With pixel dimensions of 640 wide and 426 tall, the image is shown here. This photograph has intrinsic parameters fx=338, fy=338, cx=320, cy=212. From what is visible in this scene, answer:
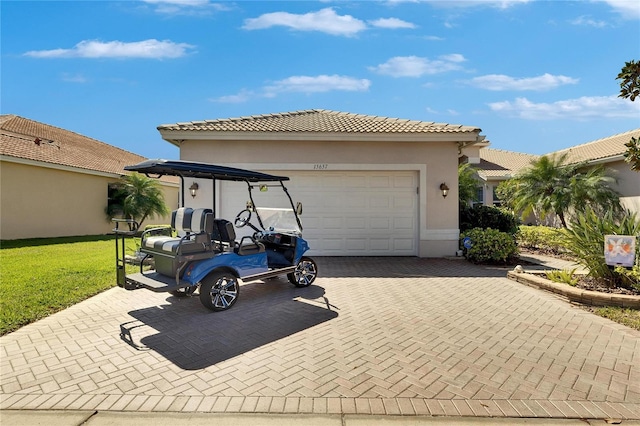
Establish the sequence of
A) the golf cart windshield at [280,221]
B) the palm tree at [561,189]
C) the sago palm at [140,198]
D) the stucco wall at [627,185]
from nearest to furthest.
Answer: the golf cart windshield at [280,221] → the stucco wall at [627,185] → the palm tree at [561,189] → the sago palm at [140,198]

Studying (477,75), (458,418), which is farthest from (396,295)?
(477,75)

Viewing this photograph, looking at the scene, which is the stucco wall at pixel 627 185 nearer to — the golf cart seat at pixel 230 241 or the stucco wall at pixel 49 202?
the golf cart seat at pixel 230 241

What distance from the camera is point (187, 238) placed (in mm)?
4617

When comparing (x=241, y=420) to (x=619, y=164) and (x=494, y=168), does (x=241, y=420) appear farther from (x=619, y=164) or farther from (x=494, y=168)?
(x=494, y=168)

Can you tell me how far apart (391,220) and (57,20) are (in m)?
9.15

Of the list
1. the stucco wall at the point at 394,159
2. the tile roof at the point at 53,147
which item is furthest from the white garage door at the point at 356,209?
the tile roof at the point at 53,147

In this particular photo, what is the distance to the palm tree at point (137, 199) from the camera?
642 inches

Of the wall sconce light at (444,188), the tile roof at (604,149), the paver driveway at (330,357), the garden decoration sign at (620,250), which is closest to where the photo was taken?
the paver driveway at (330,357)

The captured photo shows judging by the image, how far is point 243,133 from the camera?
29.4 ft

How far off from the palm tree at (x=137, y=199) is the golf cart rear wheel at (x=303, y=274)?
506 inches

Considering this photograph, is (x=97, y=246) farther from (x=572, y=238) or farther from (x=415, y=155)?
(x=572, y=238)

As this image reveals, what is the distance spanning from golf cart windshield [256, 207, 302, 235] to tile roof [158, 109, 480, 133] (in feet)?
10.4

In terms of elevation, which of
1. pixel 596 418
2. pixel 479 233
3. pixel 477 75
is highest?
pixel 477 75

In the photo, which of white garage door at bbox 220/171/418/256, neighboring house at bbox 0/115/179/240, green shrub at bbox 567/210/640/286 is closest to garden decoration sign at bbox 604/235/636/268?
green shrub at bbox 567/210/640/286
